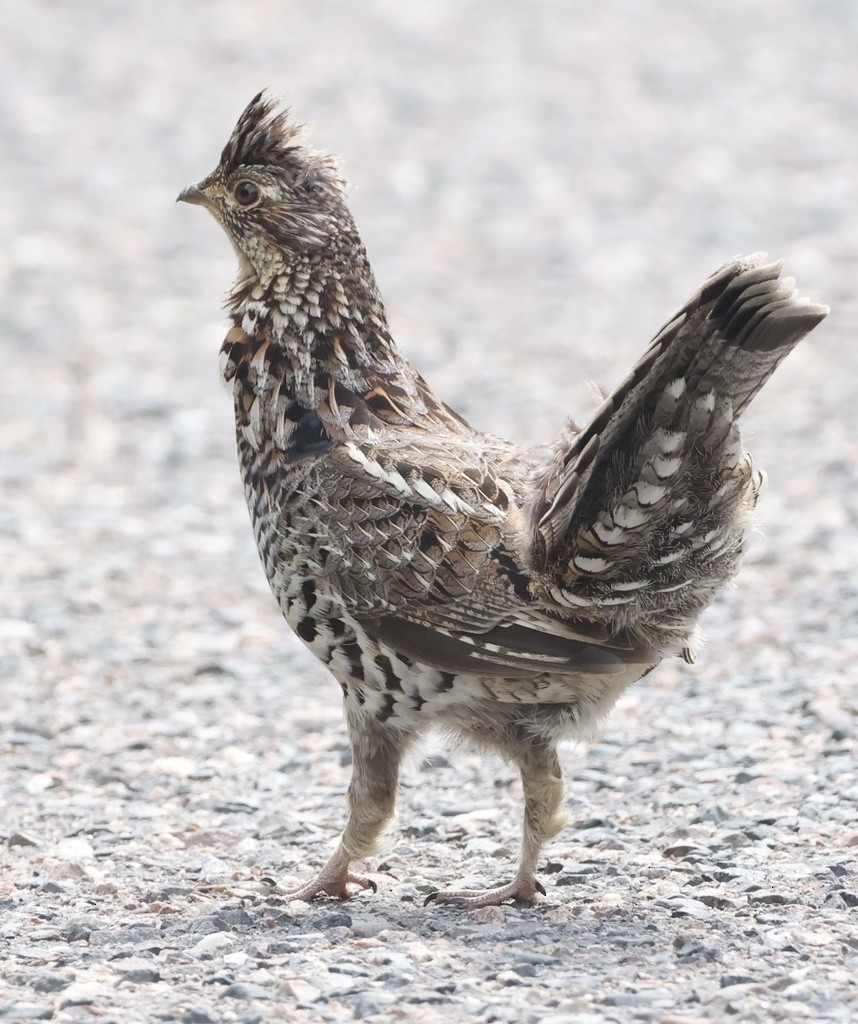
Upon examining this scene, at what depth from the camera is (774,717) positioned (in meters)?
7.70

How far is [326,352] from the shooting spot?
628 centimetres

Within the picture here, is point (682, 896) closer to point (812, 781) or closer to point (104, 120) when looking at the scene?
point (812, 781)

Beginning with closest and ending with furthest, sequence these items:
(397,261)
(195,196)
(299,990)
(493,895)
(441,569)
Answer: (299,990), (441,569), (493,895), (195,196), (397,261)

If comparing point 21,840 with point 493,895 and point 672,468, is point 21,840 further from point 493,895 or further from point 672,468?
point 672,468

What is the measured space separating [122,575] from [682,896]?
524 centimetres

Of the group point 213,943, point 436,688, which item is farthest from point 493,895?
point 213,943

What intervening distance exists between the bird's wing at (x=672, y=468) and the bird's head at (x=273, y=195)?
1428 mm

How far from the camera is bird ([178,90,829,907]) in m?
5.19

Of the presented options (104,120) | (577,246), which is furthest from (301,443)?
(104,120)

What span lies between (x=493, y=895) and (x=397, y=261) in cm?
1078

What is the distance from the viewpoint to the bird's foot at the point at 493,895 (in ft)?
19.3

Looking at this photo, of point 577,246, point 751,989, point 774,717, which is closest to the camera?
point 751,989

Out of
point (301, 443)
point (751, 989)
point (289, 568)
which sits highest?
point (301, 443)

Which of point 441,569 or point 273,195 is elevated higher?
point 273,195
